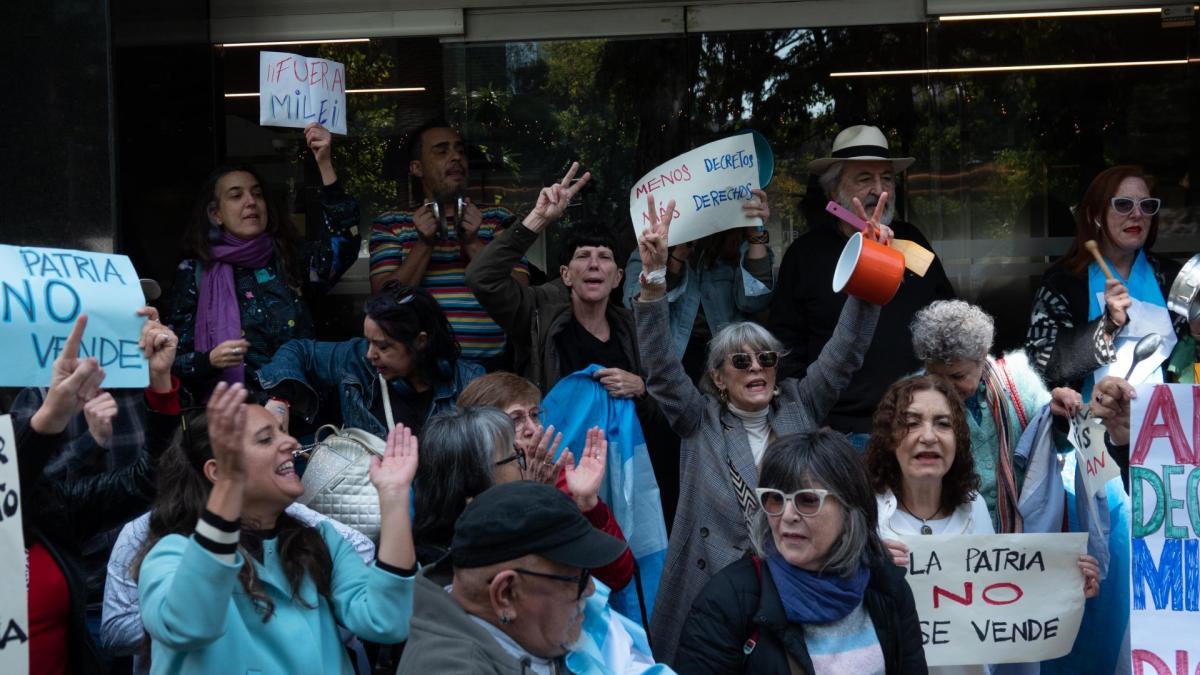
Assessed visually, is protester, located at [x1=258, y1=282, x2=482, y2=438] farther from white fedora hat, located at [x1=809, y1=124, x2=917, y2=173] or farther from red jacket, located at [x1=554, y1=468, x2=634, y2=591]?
white fedora hat, located at [x1=809, y1=124, x2=917, y2=173]

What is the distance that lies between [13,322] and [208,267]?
1993 mm

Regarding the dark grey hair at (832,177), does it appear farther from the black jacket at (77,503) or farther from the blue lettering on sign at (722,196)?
the black jacket at (77,503)

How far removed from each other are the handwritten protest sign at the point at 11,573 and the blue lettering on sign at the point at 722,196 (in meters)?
3.21

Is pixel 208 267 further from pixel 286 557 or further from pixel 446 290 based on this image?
pixel 286 557

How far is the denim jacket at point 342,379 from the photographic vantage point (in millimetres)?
5723

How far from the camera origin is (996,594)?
486 cm

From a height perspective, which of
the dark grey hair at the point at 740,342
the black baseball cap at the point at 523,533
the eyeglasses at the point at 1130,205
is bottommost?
Result: the black baseball cap at the point at 523,533

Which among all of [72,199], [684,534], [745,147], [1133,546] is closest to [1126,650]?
[1133,546]

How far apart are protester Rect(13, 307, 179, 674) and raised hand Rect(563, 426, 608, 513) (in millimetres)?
1338

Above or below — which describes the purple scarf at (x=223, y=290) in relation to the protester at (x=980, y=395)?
above

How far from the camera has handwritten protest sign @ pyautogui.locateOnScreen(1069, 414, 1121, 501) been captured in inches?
201

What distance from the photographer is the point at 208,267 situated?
636 cm

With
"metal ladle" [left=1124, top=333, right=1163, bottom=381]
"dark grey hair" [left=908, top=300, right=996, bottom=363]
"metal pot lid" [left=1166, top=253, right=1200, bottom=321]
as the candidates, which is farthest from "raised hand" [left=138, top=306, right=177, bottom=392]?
"metal pot lid" [left=1166, top=253, right=1200, bottom=321]

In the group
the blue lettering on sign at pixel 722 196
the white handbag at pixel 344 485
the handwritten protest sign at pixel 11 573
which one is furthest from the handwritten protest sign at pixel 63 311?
the blue lettering on sign at pixel 722 196
